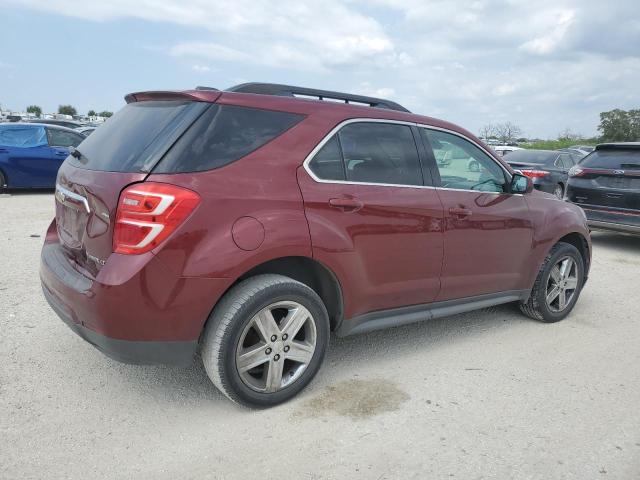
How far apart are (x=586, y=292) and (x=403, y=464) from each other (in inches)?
164

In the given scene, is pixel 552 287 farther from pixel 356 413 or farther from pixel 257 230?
pixel 257 230

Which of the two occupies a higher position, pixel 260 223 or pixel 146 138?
pixel 146 138

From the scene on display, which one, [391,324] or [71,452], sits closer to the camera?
[71,452]

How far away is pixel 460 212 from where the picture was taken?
387cm

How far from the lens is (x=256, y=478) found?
250 centimetres

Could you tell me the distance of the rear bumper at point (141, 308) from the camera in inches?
102

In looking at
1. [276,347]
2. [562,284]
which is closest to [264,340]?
[276,347]

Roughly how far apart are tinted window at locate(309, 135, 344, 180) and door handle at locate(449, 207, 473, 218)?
984 mm

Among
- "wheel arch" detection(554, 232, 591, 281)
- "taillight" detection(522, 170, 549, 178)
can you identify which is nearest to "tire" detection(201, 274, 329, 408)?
"wheel arch" detection(554, 232, 591, 281)

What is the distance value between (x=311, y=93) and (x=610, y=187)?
635cm

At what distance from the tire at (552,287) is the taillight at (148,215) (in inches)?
129

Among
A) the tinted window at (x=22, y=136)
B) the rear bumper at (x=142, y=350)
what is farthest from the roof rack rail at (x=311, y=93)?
the tinted window at (x=22, y=136)

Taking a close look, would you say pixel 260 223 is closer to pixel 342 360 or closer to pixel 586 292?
pixel 342 360

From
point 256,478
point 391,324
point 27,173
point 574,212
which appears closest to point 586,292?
point 574,212
